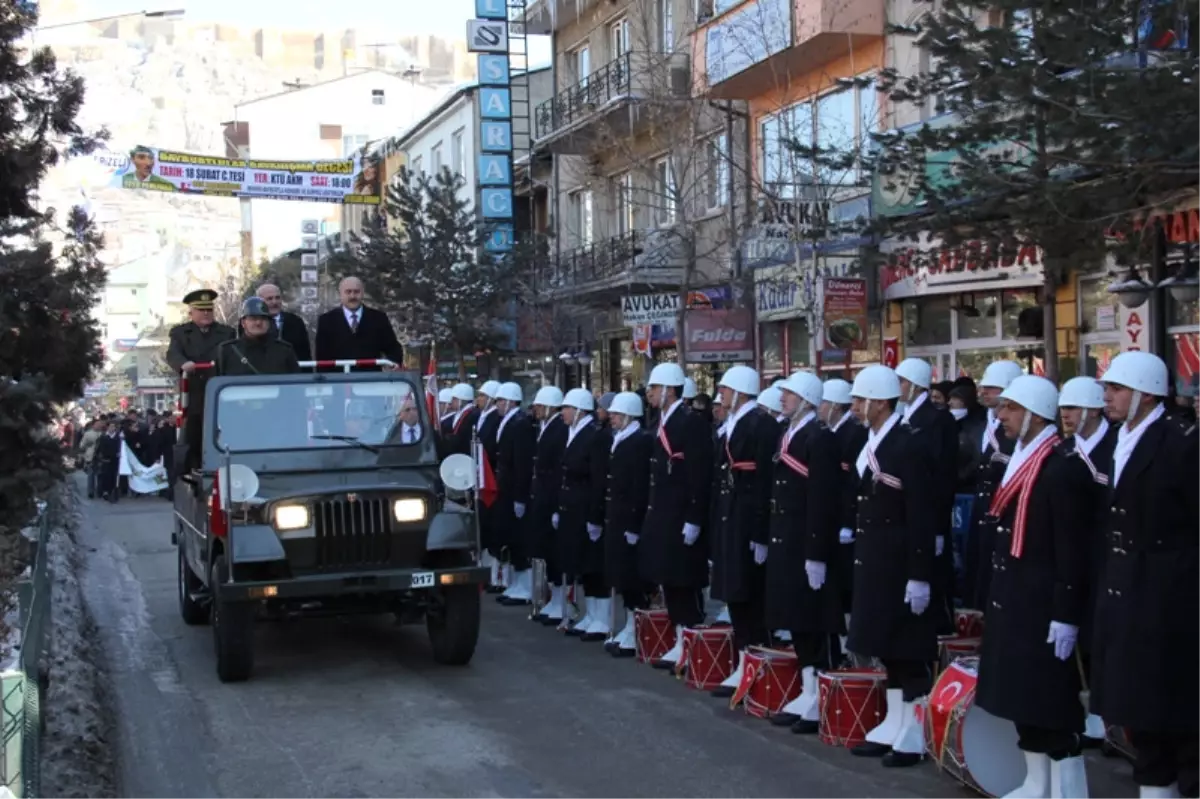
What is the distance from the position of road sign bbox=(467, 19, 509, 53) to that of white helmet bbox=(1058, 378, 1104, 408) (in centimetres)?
2864

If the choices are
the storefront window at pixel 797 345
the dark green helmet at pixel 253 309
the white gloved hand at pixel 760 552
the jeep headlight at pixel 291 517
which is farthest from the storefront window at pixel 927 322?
the jeep headlight at pixel 291 517

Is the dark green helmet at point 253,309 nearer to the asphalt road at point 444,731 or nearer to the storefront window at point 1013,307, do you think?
the asphalt road at point 444,731

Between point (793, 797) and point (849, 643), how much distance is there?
1.09 meters

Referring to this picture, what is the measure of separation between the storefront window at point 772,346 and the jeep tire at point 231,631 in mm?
15753

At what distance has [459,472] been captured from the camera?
10.9 m

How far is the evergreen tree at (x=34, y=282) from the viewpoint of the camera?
9.15 meters

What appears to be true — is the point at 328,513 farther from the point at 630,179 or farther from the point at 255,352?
the point at 630,179

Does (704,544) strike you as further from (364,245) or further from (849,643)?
(364,245)

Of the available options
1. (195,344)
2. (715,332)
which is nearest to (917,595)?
(195,344)

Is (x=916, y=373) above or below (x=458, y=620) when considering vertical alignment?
above

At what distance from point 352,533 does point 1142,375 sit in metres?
5.96

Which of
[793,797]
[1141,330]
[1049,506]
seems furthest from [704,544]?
[1141,330]

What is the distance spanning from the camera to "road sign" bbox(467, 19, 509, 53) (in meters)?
34.3

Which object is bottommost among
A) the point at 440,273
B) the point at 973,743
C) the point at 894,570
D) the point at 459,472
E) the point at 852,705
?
the point at 852,705
